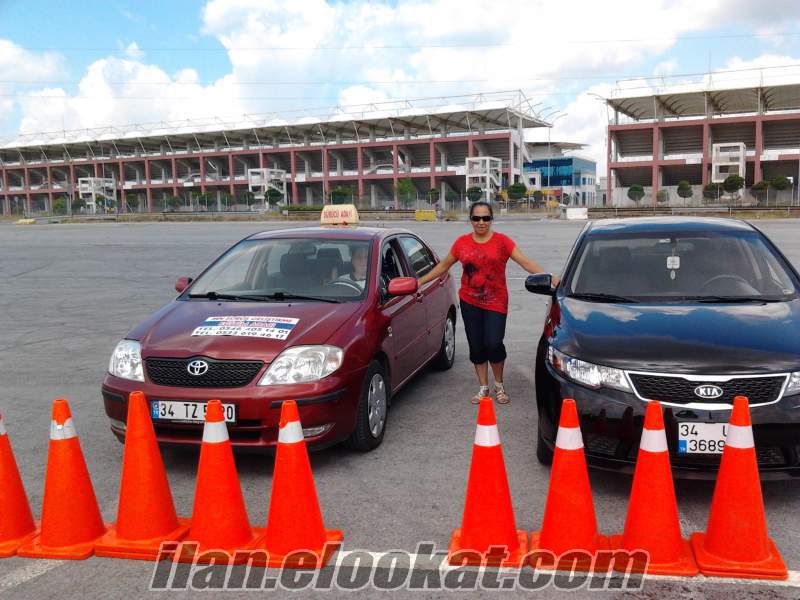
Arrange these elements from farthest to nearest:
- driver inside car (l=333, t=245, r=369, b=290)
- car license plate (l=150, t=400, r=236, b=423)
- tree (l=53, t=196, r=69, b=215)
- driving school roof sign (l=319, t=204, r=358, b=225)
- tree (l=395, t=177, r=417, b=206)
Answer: tree (l=53, t=196, r=69, b=215), tree (l=395, t=177, r=417, b=206), driving school roof sign (l=319, t=204, r=358, b=225), driver inside car (l=333, t=245, r=369, b=290), car license plate (l=150, t=400, r=236, b=423)

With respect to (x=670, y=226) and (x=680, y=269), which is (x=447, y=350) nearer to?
(x=670, y=226)

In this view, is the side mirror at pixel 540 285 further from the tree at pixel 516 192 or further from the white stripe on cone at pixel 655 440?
the tree at pixel 516 192

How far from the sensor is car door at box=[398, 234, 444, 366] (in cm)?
630

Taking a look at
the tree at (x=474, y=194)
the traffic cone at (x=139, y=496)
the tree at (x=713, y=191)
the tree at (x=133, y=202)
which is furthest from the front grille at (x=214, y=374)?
the tree at (x=133, y=202)

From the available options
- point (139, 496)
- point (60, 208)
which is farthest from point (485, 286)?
point (60, 208)

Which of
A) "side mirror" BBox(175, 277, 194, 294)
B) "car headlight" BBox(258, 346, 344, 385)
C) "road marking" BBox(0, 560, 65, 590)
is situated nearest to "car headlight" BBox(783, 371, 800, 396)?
"car headlight" BBox(258, 346, 344, 385)

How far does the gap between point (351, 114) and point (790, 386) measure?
87645 millimetres

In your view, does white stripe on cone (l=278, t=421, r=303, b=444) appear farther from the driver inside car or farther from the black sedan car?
the driver inside car

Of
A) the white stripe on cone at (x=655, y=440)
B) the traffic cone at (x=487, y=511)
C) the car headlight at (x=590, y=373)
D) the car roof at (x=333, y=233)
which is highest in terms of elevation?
the car roof at (x=333, y=233)

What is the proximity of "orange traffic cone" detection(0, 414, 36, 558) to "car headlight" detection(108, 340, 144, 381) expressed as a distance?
103cm

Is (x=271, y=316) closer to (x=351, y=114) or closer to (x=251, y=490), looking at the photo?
(x=251, y=490)

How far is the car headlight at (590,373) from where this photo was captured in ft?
12.7

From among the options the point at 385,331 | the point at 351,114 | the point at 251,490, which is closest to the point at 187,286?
the point at 385,331

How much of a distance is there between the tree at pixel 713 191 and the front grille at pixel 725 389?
6330 centimetres
